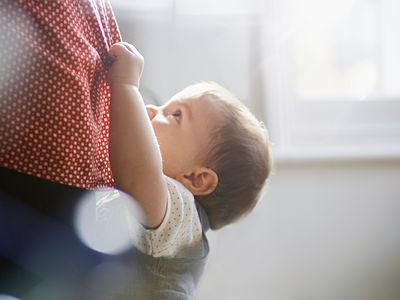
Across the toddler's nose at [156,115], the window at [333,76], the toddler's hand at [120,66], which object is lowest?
the window at [333,76]

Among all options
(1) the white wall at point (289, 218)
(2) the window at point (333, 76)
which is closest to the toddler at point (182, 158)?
(1) the white wall at point (289, 218)

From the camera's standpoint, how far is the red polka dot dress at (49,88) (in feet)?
1.56

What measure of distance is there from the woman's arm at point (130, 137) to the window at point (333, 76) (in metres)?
0.87

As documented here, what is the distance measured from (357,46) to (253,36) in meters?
0.41

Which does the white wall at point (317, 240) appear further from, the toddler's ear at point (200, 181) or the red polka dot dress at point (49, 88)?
the red polka dot dress at point (49, 88)

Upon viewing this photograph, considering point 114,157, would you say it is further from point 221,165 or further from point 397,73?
point 397,73

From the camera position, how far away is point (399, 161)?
4.82 feet

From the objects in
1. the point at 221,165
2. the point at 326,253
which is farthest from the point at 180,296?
the point at 326,253

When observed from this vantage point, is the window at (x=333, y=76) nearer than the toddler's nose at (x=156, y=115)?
No

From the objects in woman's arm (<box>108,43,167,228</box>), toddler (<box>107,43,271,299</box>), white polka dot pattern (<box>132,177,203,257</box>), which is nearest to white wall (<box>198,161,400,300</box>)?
toddler (<box>107,43,271,299</box>)

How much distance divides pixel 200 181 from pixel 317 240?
0.74 m

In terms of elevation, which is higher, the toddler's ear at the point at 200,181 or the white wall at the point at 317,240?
the toddler's ear at the point at 200,181

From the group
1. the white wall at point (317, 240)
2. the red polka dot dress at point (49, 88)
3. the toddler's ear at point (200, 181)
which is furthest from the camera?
the white wall at point (317, 240)

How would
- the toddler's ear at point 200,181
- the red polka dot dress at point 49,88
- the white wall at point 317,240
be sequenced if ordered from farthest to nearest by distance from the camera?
the white wall at point 317,240
the toddler's ear at point 200,181
the red polka dot dress at point 49,88
